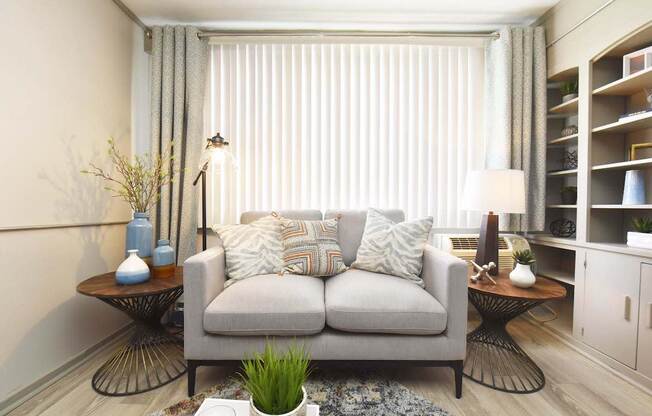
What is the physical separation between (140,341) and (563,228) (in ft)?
10.5

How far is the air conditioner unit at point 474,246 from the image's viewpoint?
2178 mm

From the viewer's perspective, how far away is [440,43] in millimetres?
2408

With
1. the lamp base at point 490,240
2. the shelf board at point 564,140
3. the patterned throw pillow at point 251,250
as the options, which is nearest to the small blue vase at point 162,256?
the patterned throw pillow at point 251,250

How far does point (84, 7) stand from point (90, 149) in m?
0.94

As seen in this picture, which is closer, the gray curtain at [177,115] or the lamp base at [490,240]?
the lamp base at [490,240]

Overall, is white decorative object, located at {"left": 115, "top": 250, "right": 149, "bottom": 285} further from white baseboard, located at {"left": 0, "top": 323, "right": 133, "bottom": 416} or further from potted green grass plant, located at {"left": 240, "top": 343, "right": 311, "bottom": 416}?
potted green grass plant, located at {"left": 240, "top": 343, "right": 311, "bottom": 416}

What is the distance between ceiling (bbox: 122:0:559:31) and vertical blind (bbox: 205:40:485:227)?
0.17 metres

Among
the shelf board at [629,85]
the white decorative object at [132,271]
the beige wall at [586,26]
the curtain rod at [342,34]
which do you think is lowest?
the white decorative object at [132,271]

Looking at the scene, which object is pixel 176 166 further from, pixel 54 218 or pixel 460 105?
pixel 460 105

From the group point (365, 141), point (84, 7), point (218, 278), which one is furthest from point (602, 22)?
point (84, 7)

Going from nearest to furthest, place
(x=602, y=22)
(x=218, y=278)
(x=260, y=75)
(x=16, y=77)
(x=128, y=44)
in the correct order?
1. (x=16, y=77)
2. (x=218, y=278)
3. (x=602, y=22)
4. (x=128, y=44)
5. (x=260, y=75)

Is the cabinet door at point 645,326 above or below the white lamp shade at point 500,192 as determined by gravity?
below

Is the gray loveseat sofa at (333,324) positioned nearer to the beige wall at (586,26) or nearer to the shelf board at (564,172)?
the shelf board at (564,172)

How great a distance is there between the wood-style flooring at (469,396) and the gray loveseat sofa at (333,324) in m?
0.13
